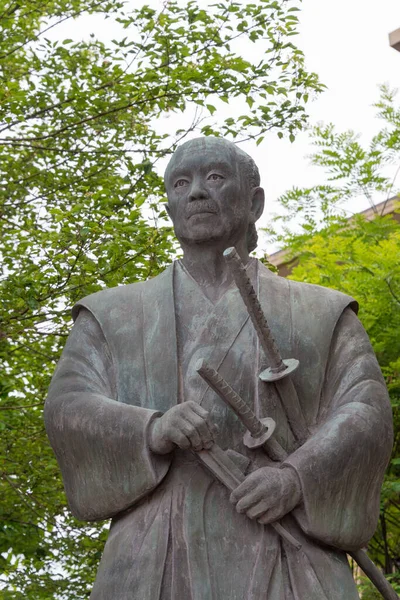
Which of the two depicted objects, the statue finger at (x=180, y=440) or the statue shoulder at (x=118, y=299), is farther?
the statue shoulder at (x=118, y=299)

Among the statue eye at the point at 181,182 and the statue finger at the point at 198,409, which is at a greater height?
the statue eye at the point at 181,182

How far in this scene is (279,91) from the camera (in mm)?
12133

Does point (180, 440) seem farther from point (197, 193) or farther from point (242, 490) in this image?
point (197, 193)

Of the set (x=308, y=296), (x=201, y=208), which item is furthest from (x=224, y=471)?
(x=201, y=208)

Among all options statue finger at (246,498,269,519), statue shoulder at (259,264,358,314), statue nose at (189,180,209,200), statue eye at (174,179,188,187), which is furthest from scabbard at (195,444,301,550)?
statue eye at (174,179,188,187)

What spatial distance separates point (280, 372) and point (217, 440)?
1.29 feet

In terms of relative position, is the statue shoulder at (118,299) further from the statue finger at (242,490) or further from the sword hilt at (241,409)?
the statue finger at (242,490)

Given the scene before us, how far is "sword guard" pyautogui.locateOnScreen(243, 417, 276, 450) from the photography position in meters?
5.45

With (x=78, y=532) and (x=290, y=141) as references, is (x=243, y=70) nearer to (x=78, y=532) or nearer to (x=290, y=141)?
(x=290, y=141)

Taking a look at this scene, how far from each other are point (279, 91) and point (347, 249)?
2049mm

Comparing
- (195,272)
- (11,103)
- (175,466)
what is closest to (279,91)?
(11,103)

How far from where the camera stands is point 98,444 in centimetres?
553

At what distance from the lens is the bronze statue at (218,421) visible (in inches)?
209

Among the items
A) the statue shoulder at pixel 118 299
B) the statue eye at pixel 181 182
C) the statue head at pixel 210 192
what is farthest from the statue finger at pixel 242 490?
the statue eye at pixel 181 182
